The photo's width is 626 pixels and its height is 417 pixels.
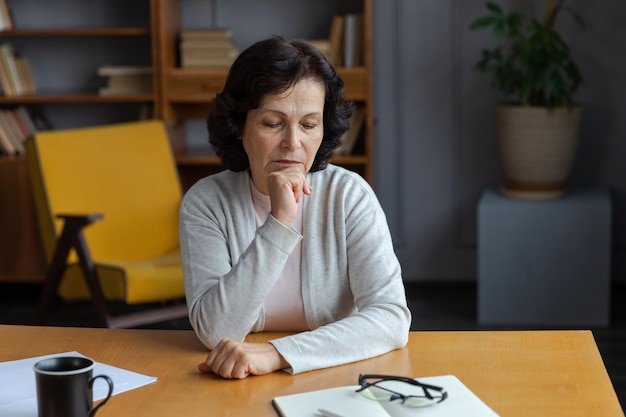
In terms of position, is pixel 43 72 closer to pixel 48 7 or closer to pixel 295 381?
pixel 48 7

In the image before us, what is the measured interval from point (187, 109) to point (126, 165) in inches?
31.5

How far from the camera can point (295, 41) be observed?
192 centimetres

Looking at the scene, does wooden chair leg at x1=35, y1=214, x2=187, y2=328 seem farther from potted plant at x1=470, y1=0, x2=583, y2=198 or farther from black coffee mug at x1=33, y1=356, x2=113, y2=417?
black coffee mug at x1=33, y1=356, x2=113, y2=417

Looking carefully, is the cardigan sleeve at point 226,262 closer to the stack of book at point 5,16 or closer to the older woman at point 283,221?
the older woman at point 283,221

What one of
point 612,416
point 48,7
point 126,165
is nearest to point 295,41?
point 612,416

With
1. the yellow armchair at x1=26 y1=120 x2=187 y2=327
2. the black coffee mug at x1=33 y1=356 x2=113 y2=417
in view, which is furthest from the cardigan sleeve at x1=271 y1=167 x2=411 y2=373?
the yellow armchair at x1=26 y1=120 x2=187 y2=327

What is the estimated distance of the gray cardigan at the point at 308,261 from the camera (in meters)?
1.76

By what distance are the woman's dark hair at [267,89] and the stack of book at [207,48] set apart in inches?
101

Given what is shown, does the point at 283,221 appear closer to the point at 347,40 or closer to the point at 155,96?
the point at 347,40

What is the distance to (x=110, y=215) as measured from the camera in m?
3.98

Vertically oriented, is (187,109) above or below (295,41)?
below

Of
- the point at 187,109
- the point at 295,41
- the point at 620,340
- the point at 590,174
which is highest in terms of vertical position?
the point at 295,41

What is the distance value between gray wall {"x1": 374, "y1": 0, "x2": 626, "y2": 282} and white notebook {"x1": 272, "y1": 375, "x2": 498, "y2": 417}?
333 centimetres

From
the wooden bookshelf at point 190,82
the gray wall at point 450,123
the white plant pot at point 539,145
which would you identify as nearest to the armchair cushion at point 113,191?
the wooden bookshelf at point 190,82
